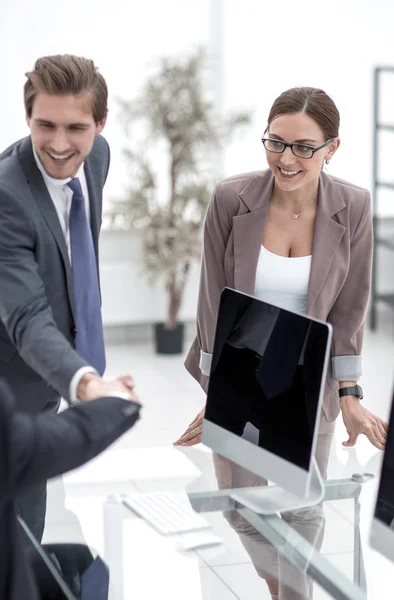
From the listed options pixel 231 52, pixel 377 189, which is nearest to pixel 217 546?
pixel 231 52

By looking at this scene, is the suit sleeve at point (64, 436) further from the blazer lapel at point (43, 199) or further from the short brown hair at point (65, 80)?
the short brown hair at point (65, 80)

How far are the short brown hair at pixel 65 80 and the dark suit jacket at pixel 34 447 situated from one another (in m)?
0.75

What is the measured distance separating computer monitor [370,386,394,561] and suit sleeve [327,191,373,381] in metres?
0.66

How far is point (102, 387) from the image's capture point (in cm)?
208

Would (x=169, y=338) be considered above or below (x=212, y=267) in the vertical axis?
below

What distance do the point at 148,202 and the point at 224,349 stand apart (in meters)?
4.36

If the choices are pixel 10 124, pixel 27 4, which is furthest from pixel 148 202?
pixel 27 4

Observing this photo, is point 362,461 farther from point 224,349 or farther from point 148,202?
point 148,202

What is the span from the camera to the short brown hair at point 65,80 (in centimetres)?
223

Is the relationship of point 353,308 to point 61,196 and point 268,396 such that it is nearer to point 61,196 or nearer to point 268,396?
point 268,396

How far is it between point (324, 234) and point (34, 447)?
1.27 meters

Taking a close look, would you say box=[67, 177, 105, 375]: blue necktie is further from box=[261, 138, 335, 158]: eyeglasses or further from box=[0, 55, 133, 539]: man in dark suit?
box=[261, 138, 335, 158]: eyeglasses

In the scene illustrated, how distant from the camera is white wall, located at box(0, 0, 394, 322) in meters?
6.71

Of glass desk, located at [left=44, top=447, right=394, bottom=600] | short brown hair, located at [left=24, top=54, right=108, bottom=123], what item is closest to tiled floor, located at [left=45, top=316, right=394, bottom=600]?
glass desk, located at [left=44, top=447, right=394, bottom=600]
